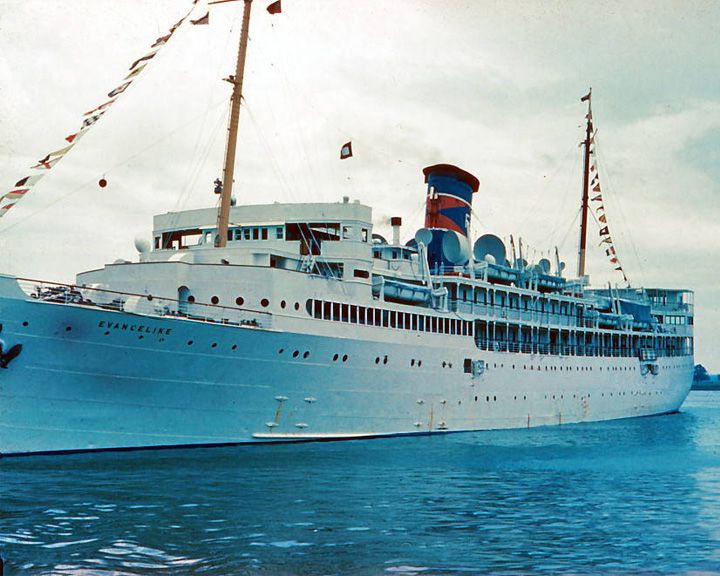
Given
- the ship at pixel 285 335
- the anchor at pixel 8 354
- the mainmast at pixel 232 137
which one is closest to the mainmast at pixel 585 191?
the ship at pixel 285 335

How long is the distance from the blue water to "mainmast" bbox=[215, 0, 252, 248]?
788 centimetres

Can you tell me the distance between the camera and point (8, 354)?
885 inches

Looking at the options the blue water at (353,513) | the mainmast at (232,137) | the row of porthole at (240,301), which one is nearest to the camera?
the blue water at (353,513)

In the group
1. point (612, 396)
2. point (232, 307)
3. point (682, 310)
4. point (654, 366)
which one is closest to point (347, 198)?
point (232, 307)

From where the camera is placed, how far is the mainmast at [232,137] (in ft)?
95.2

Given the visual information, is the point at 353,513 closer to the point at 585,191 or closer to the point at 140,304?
the point at 140,304

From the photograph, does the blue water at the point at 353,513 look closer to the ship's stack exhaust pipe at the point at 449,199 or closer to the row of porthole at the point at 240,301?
the row of porthole at the point at 240,301

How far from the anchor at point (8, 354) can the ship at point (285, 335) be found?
0.05m

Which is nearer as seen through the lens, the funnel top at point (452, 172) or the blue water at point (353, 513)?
the blue water at point (353, 513)

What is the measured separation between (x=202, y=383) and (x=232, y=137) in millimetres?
9038

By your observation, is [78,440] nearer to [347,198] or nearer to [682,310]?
[347,198]

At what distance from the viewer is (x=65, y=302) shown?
76.4 ft

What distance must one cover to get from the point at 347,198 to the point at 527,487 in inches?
601

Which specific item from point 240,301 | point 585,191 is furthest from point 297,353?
point 585,191
